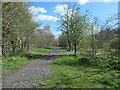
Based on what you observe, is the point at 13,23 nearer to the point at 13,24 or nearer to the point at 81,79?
the point at 13,24

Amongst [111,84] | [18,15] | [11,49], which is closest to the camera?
[111,84]

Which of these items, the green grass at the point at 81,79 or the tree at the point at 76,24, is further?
the tree at the point at 76,24

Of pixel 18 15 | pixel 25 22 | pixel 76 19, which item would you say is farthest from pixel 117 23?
pixel 25 22

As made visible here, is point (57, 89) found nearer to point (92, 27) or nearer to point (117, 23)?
point (117, 23)

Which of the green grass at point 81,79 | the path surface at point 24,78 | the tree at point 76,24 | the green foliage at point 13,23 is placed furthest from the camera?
the tree at point 76,24

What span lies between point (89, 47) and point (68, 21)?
741 centimetres

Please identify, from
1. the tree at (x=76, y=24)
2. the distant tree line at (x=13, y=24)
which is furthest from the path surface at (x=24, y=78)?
the tree at (x=76, y=24)

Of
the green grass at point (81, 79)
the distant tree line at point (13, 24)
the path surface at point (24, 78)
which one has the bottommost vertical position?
the path surface at point (24, 78)

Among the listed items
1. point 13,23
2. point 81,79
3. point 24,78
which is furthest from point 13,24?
point 81,79

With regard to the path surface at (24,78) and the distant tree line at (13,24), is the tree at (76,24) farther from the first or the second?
the path surface at (24,78)

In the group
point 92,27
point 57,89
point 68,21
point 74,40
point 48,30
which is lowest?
point 57,89

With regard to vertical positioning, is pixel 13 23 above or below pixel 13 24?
above

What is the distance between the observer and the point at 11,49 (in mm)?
14578

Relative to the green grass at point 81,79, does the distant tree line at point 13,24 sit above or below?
above
